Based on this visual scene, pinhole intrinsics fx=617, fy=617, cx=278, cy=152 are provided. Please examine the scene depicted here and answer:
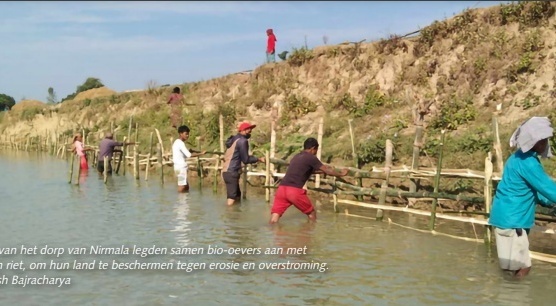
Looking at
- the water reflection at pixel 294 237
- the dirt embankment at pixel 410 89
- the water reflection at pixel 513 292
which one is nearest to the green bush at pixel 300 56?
the dirt embankment at pixel 410 89

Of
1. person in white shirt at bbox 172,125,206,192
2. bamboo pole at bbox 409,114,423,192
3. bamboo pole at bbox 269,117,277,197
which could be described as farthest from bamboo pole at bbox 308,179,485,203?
person in white shirt at bbox 172,125,206,192

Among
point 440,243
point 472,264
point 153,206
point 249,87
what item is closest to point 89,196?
point 153,206

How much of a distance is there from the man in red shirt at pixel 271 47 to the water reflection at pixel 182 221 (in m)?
10.7

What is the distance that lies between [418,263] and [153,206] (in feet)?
19.3

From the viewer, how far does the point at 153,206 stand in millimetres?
11492

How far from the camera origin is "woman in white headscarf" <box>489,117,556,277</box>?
216 inches

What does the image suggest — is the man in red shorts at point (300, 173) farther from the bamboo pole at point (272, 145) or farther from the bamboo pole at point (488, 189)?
the bamboo pole at point (272, 145)

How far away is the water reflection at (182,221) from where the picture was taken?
8320mm

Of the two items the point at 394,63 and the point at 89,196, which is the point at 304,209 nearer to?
the point at 89,196

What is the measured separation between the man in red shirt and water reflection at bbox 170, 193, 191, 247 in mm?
10731

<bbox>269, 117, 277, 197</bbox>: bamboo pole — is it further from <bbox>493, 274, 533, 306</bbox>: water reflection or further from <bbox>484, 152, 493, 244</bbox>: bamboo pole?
<bbox>493, 274, 533, 306</bbox>: water reflection

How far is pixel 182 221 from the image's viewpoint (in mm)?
9820

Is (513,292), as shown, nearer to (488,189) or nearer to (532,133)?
(532,133)

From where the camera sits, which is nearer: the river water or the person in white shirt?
the river water
